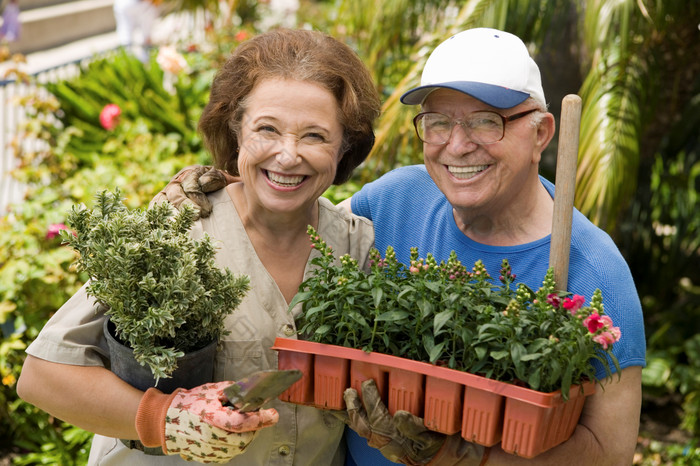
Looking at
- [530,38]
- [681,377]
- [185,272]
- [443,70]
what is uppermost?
[530,38]

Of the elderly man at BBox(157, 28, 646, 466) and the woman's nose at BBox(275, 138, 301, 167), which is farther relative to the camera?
the woman's nose at BBox(275, 138, 301, 167)

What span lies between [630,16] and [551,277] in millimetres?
2565

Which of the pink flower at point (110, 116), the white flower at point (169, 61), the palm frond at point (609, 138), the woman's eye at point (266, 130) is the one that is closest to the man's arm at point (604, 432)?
the woman's eye at point (266, 130)

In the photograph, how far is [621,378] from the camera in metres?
1.82

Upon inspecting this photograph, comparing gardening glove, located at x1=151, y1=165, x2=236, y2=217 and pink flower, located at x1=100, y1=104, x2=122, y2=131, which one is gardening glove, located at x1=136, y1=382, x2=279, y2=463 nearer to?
gardening glove, located at x1=151, y1=165, x2=236, y2=217

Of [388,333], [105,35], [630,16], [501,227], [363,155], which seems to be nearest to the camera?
[388,333]

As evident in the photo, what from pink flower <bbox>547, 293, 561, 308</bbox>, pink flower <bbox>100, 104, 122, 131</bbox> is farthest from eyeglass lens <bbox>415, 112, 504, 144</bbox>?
pink flower <bbox>100, 104, 122, 131</bbox>

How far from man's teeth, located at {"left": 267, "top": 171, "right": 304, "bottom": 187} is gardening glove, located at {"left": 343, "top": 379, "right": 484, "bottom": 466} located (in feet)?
1.92

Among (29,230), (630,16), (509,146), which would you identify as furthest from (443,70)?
(29,230)

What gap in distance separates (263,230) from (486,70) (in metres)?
0.76

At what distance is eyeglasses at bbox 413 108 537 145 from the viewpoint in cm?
196

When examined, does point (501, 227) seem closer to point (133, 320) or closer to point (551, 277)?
point (551, 277)

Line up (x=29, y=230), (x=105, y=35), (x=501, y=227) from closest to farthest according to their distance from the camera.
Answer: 1. (x=501, y=227)
2. (x=29, y=230)
3. (x=105, y=35)

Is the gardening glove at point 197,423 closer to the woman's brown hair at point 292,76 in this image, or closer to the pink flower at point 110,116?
the woman's brown hair at point 292,76
